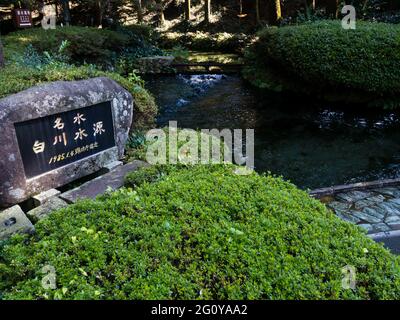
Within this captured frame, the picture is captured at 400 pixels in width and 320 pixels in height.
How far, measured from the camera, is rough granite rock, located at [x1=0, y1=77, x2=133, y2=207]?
187 inches

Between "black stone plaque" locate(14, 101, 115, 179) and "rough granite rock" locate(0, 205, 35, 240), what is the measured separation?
64 cm

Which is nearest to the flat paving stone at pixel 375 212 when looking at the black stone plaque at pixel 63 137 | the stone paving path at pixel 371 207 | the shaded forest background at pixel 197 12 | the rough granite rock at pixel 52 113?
the stone paving path at pixel 371 207

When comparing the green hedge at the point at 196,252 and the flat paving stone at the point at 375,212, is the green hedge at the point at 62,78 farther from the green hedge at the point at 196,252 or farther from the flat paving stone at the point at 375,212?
the flat paving stone at the point at 375,212

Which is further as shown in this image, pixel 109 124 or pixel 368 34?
pixel 368 34

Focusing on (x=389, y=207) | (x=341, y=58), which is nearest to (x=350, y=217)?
(x=389, y=207)

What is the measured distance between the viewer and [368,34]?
38.3 feet

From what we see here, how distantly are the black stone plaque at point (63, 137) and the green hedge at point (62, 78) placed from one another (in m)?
0.60

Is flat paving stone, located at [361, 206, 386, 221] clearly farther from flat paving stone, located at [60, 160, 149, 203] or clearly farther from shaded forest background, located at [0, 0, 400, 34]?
shaded forest background, located at [0, 0, 400, 34]

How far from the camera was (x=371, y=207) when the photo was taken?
613cm

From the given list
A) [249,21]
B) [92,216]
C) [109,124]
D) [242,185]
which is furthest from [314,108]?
[249,21]

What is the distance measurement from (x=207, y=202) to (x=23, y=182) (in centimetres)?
281

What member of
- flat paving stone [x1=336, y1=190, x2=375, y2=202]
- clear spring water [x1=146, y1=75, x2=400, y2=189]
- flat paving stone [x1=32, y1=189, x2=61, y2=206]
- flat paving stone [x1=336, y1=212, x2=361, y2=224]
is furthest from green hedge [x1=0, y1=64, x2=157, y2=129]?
flat paving stone [x1=336, y1=212, x2=361, y2=224]

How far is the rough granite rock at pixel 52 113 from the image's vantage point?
15.6 feet

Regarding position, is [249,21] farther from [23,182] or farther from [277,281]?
[277,281]
